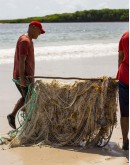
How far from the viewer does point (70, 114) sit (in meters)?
5.70

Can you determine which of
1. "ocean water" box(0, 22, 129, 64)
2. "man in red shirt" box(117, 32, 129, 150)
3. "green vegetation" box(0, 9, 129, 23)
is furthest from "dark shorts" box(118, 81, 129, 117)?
"green vegetation" box(0, 9, 129, 23)

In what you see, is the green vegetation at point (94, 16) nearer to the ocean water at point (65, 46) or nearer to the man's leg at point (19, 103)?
the ocean water at point (65, 46)

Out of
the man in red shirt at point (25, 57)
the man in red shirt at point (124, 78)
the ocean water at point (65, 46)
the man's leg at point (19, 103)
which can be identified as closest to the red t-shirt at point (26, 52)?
the man in red shirt at point (25, 57)

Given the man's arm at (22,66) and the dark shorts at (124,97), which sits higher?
the man's arm at (22,66)

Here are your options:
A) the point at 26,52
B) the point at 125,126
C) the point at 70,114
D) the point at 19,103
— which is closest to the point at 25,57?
the point at 26,52

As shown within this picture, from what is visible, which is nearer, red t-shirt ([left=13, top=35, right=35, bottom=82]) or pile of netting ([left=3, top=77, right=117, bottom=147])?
pile of netting ([left=3, top=77, right=117, bottom=147])

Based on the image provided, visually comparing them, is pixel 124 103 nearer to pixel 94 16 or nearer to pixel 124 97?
pixel 124 97

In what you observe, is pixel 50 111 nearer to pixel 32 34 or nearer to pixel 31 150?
pixel 31 150

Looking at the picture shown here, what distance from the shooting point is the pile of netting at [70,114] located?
554 centimetres

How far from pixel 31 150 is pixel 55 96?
76 centimetres

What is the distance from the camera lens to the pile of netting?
554 cm

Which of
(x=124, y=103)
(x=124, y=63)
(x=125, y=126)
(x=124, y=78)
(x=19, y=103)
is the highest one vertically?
(x=124, y=63)

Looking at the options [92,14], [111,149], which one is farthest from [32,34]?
[92,14]

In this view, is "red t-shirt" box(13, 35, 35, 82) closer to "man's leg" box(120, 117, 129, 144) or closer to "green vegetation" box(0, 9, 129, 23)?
"man's leg" box(120, 117, 129, 144)
